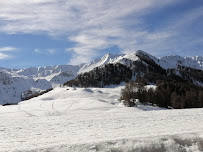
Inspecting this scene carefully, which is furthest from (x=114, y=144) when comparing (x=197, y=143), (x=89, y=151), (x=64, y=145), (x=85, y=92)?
(x=85, y=92)

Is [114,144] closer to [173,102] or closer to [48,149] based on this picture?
[48,149]

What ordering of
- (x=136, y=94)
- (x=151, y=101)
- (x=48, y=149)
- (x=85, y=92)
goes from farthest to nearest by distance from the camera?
(x=85, y=92)
(x=136, y=94)
(x=151, y=101)
(x=48, y=149)

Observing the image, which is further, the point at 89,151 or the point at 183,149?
the point at 183,149

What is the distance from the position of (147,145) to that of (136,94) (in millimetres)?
79133

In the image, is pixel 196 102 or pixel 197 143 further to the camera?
pixel 196 102

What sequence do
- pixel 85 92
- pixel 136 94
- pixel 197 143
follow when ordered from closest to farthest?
pixel 197 143
pixel 136 94
pixel 85 92

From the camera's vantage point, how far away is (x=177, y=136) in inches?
337

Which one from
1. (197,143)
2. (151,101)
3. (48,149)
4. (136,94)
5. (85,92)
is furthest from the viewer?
(85,92)

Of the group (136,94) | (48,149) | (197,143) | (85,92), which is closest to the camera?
(48,149)

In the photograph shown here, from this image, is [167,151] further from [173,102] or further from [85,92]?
[85,92]

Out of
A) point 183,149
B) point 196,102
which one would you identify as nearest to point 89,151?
point 183,149

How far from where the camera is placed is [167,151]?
25.4 ft

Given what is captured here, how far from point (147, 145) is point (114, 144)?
1.21 meters

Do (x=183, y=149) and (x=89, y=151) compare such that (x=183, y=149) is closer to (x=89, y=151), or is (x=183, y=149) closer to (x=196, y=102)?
(x=89, y=151)
